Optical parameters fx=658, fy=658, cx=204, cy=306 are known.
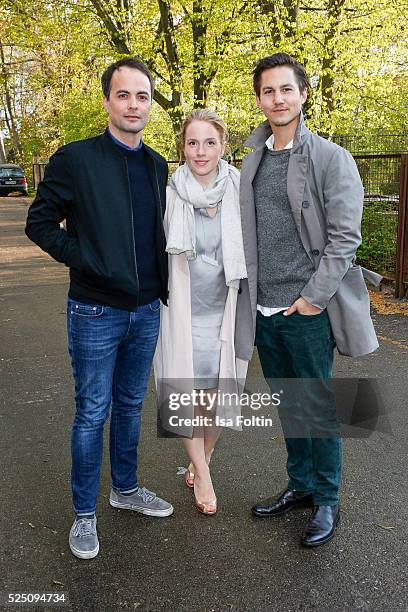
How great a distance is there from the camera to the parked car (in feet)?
115

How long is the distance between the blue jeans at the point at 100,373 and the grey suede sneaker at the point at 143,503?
13.0 inches

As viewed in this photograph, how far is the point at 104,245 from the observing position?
2965 mm

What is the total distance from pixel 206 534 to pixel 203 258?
1.37 meters

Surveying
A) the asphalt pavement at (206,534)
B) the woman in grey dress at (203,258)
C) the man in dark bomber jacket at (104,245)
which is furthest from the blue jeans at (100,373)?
the asphalt pavement at (206,534)

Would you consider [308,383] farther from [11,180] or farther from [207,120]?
[11,180]

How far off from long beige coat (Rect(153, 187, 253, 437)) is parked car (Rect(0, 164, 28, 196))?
33.6 metres

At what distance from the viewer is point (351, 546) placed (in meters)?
3.14

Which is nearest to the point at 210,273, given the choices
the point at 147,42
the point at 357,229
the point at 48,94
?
the point at 357,229

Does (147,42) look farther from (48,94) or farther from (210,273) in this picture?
(48,94)

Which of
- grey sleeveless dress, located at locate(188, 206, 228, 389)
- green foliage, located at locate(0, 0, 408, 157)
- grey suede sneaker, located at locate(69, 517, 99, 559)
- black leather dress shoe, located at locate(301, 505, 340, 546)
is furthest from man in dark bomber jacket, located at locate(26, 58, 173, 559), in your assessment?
green foliage, located at locate(0, 0, 408, 157)

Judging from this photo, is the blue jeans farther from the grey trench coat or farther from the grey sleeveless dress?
the grey trench coat

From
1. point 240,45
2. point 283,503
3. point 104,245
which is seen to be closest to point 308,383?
point 283,503

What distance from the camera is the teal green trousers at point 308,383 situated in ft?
10.3

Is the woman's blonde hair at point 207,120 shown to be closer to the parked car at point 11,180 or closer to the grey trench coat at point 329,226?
the grey trench coat at point 329,226
